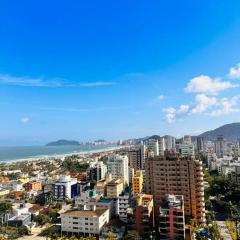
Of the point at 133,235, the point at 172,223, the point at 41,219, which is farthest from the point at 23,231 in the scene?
the point at 172,223

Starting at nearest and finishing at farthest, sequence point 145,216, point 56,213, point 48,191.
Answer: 1. point 145,216
2. point 56,213
3. point 48,191

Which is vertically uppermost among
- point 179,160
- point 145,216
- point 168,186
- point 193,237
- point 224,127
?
point 224,127

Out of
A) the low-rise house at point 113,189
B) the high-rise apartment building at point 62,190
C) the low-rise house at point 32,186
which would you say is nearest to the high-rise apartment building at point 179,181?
the low-rise house at point 113,189

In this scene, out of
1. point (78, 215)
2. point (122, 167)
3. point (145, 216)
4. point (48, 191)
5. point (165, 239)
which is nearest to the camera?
point (165, 239)

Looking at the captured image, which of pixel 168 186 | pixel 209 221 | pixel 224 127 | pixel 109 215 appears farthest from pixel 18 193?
pixel 224 127

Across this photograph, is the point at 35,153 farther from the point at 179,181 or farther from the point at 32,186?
the point at 179,181

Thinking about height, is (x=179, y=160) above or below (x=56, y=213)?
above

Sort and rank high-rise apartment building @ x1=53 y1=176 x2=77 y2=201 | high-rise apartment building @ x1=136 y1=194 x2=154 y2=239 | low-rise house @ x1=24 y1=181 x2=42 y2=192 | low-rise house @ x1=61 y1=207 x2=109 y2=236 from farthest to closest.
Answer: low-rise house @ x1=24 y1=181 x2=42 y2=192 < high-rise apartment building @ x1=53 y1=176 x2=77 y2=201 < low-rise house @ x1=61 y1=207 x2=109 y2=236 < high-rise apartment building @ x1=136 y1=194 x2=154 y2=239

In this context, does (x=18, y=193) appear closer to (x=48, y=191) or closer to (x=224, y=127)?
(x=48, y=191)

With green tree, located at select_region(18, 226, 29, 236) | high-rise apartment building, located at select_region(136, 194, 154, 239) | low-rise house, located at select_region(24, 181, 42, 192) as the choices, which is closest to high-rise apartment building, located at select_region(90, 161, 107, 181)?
low-rise house, located at select_region(24, 181, 42, 192)

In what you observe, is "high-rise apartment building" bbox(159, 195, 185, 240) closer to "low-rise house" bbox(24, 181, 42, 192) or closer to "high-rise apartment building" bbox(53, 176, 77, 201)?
"high-rise apartment building" bbox(53, 176, 77, 201)
